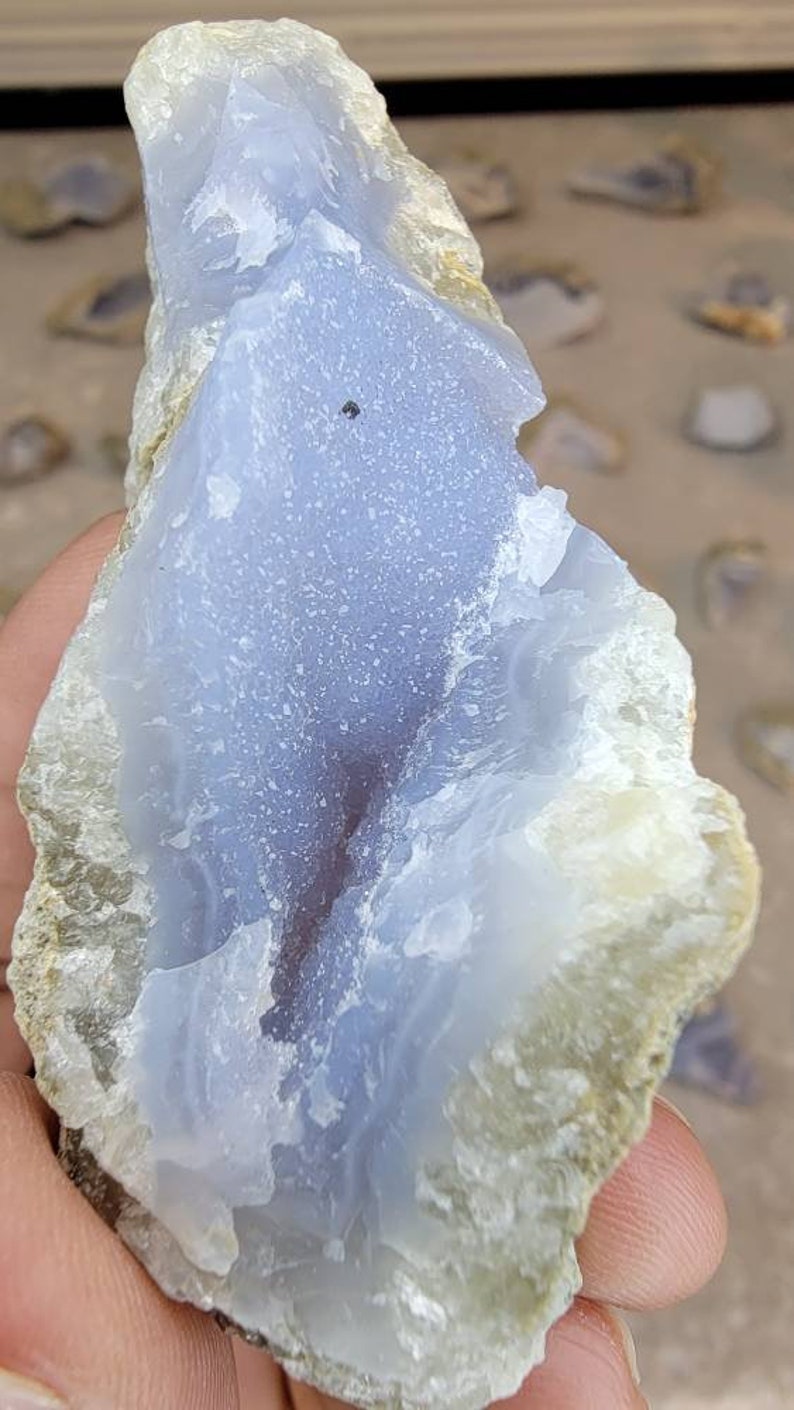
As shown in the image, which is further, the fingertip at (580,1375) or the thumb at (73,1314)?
the fingertip at (580,1375)

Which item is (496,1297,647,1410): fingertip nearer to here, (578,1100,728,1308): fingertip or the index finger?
(578,1100,728,1308): fingertip

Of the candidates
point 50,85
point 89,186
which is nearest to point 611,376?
point 89,186

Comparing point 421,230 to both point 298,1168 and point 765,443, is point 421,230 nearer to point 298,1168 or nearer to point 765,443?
point 298,1168

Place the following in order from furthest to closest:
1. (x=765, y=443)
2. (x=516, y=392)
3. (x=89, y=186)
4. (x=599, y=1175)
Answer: (x=89, y=186) < (x=765, y=443) < (x=516, y=392) < (x=599, y=1175)

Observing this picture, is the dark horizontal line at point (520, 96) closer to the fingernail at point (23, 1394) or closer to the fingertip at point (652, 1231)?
the fingertip at point (652, 1231)

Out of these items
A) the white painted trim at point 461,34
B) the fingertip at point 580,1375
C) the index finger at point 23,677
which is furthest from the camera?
the white painted trim at point 461,34

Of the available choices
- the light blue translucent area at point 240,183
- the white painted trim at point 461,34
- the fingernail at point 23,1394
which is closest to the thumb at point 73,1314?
the fingernail at point 23,1394

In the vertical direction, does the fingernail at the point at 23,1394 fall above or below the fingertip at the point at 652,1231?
above
